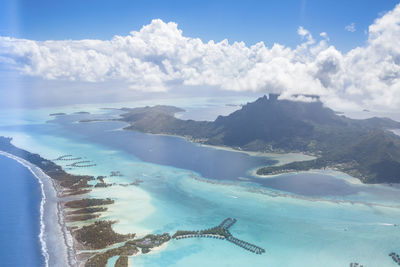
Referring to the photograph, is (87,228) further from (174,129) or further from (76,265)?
(174,129)

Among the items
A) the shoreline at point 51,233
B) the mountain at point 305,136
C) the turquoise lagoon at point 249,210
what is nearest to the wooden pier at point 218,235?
the turquoise lagoon at point 249,210

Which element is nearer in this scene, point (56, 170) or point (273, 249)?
point (273, 249)

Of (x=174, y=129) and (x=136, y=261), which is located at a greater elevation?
(x=174, y=129)

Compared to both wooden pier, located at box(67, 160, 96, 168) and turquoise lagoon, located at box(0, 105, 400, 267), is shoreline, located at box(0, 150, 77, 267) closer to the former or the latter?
turquoise lagoon, located at box(0, 105, 400, 267)

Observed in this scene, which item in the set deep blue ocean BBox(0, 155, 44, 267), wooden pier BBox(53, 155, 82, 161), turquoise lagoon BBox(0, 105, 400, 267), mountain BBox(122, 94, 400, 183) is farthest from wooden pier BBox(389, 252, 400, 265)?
wooden pier BBox(53, 155, 82, 161)

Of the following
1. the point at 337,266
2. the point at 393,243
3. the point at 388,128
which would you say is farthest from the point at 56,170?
the point at 388,128

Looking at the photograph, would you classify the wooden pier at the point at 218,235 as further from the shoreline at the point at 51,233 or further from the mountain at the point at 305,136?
the mountain at the point at 305,136

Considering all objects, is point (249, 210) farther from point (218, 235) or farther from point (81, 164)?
point (81, 164)

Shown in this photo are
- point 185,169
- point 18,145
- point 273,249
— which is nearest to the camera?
point 273,249
